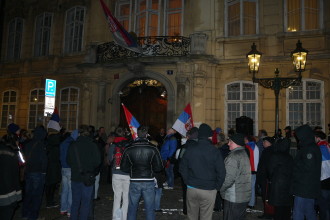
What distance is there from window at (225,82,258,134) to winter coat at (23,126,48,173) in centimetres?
910

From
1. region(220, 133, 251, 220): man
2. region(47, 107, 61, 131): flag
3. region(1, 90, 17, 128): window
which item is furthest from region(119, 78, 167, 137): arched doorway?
region(220, 133, 251, 220): man

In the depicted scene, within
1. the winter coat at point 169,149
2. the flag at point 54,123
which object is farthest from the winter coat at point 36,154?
the flag at point 54,123

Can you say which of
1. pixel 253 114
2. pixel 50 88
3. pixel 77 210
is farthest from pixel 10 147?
pixel 253 114

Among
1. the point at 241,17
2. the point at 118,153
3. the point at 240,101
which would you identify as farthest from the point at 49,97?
the point at 241,17

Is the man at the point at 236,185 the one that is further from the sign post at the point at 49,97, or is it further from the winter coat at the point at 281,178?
the sign post at the point at 49,97

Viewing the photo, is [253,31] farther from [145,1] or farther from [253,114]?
[145,1]

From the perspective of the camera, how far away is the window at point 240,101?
13461 mm

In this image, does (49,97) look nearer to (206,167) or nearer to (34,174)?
(34,174)

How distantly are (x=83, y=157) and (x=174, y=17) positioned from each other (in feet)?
35.9

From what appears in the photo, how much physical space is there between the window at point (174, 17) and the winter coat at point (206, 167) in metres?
10.9

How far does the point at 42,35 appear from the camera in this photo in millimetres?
17781

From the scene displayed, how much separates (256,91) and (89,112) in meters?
8.01

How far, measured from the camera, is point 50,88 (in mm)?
10562

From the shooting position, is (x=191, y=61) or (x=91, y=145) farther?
(x=191, y=61)
